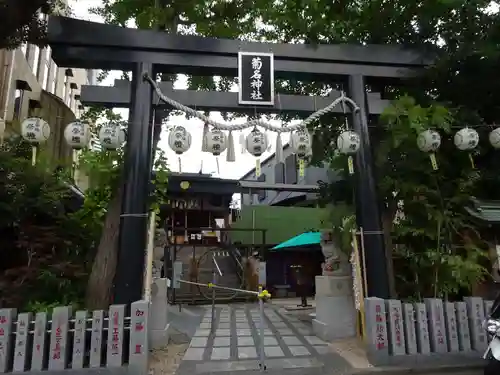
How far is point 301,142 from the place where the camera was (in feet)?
24.4

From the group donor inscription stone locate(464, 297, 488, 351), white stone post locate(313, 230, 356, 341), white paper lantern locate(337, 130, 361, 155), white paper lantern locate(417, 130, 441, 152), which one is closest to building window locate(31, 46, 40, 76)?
white paper lantern locate(337, 130, 361, 155)

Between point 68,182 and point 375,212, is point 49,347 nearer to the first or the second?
point 68,182

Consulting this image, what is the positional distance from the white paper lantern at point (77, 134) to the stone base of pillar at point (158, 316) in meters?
3.33

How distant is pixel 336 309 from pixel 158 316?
4.13m

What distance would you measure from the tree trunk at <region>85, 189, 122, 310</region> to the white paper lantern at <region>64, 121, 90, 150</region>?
4.17 feet

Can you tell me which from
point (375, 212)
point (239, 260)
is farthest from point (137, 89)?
point (239, 260)

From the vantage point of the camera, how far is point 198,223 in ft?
74.8

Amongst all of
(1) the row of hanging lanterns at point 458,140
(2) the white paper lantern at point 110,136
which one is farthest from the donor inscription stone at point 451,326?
(2) the white paper lantern at point 110,136

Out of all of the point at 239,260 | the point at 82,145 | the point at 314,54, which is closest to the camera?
the point at 82,145

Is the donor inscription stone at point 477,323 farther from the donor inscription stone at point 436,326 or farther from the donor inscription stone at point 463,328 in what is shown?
the donor inscription stone at point 436,326

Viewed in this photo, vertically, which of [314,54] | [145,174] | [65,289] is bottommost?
[65,289]

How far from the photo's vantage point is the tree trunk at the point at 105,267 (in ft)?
23.9

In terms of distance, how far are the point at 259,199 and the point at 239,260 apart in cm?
1397

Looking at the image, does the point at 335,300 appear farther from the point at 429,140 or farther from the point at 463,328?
the point at 429,140
